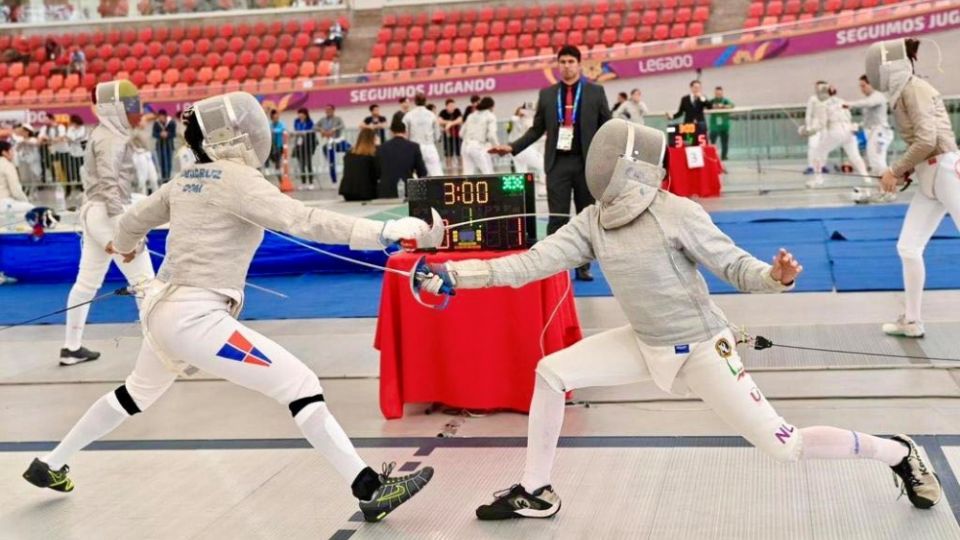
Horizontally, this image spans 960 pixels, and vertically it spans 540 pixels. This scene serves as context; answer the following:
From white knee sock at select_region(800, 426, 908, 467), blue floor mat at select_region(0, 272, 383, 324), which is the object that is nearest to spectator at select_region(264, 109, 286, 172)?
blue floor mat at select_region(0, 272, 383, 324)

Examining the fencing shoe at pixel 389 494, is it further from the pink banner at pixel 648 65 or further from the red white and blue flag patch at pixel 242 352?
the pink banner at pixel 648 65

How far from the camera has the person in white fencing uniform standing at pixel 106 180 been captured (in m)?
5.91

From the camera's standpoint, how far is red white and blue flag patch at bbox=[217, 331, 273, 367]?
347 centimetres

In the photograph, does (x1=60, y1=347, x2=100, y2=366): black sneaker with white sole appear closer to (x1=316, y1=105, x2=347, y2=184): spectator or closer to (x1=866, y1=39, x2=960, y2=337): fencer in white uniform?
(x1=866, y1=39, x2=960, y2=337): fencer in white uniform

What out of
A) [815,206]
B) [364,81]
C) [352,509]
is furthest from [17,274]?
[364,81]

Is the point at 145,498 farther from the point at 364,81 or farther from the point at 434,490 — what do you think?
the point at 364,81

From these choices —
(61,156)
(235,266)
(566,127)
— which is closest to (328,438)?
(235,266)

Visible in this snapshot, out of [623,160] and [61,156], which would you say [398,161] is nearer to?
[61,156]

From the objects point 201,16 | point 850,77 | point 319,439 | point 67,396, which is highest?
point 201,16

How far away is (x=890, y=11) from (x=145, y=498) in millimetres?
17833

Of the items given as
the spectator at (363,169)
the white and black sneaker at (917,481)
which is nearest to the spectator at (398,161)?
the spectator at (363,169)

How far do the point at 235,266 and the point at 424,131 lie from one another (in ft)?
38.5

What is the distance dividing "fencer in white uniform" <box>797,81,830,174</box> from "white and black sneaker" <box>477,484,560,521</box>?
11.7 m

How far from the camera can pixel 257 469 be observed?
4250mm
